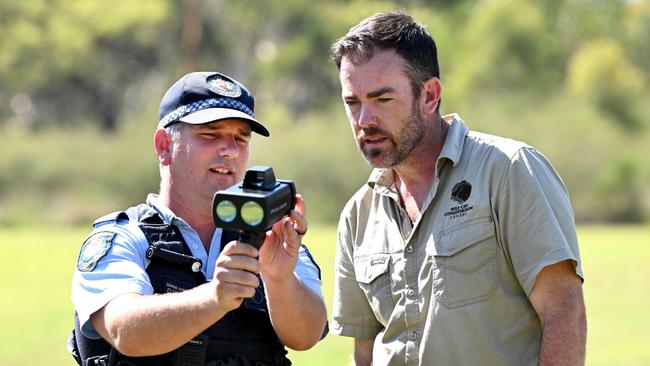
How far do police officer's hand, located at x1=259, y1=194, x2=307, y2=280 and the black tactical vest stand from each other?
289 millimetres

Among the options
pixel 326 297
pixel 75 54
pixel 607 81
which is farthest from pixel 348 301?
pixel 75 54

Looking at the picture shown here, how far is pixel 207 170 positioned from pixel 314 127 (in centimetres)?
4963

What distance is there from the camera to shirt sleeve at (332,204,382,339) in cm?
Answer: 498

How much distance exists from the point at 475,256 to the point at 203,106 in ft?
4.01

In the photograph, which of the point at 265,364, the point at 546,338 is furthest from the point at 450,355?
the point at 265,364

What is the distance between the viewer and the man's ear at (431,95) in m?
4.71

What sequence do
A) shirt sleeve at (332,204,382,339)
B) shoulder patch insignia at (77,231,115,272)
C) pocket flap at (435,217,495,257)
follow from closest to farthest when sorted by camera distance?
shoulder patch insignia at (77,231,115,272)
pocket flap at (435,217,495,257)
shirt sleeve at (332,204,382,339)

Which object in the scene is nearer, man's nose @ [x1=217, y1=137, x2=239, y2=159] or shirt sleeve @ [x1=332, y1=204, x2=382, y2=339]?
man's nose @ [x1=217, y1=137, x2=239, y2=159]

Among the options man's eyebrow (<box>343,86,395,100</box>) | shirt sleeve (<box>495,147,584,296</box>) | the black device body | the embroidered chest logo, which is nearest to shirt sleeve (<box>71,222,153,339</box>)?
the black device body

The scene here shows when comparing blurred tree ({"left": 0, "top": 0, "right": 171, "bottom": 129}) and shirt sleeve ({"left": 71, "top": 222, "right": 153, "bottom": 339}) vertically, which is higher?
blurred tree ({"left": 0, "top": 0, "right": 171, "bottom": 129})

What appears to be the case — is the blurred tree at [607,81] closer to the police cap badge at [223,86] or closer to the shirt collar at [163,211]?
the police cap badge at [223,86]

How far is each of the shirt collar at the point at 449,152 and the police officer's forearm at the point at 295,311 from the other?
0.62 metres

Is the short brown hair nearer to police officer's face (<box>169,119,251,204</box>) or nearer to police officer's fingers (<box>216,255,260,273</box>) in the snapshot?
police officer's face (<box>169,119,251,204</box>)

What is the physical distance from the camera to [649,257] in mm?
28531
